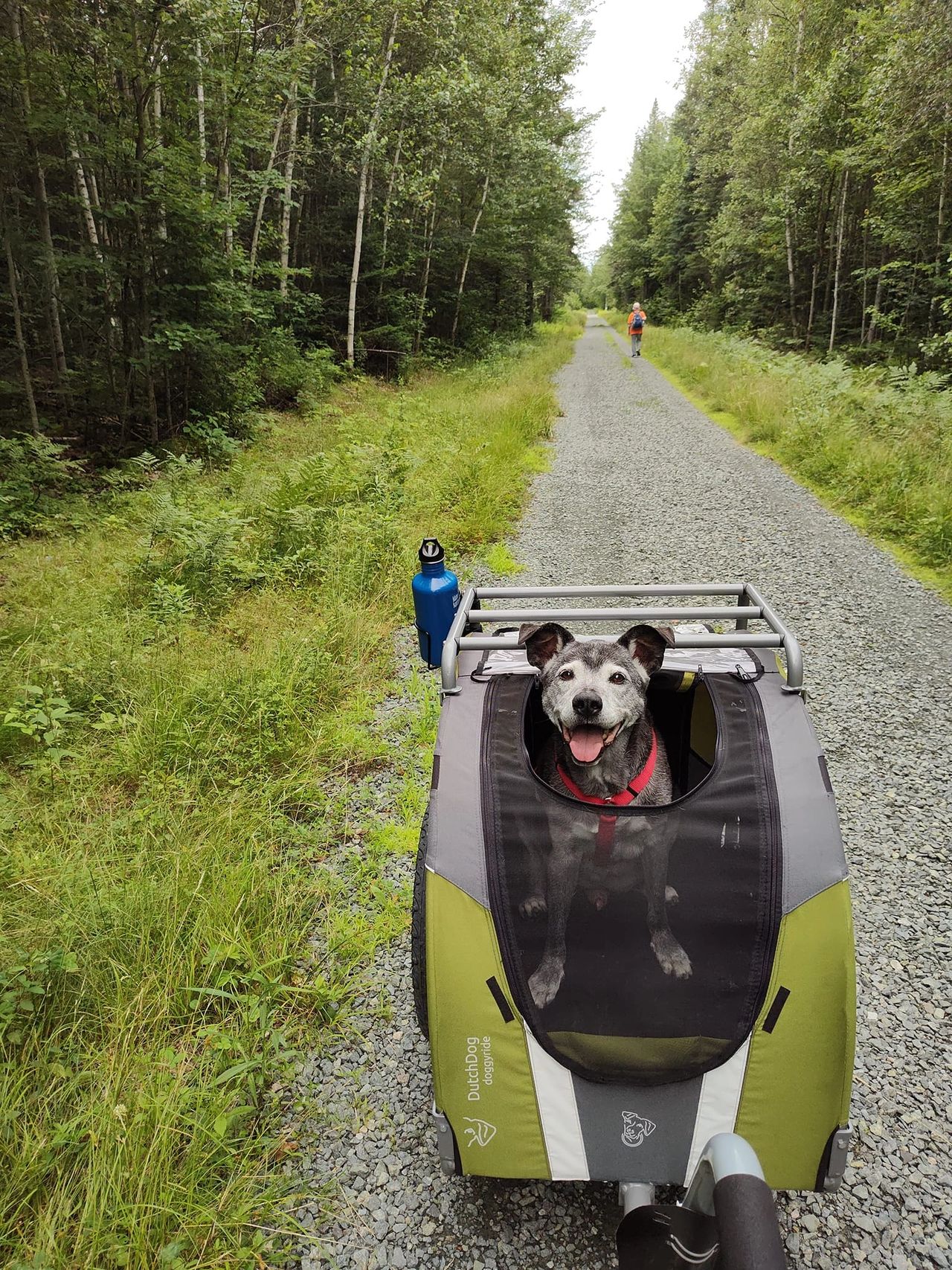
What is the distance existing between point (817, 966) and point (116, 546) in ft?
25.0

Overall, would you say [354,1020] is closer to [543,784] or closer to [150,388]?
[543,784]

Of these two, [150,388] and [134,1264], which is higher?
[150,388]

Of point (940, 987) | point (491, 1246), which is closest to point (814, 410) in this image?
point (940, 987)

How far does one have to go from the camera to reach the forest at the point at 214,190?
7656 mm

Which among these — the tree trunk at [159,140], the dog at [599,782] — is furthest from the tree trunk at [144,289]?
the dog at [599,782]

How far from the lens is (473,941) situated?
192 centimetres

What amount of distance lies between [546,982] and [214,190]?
13962 millimetres

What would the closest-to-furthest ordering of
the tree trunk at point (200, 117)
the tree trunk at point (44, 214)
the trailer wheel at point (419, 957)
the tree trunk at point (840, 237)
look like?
the trailer wheel at point (419, 957), the tree trunk at point (44, 214), the tree trunk at point (200, 117), the tree trunk at point (840, 237)

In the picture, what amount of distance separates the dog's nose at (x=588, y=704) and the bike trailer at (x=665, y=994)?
33 cm

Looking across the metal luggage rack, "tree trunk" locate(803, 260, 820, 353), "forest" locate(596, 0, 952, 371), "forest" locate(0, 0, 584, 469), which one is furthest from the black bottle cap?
"tree trunk" locate(803, 260, 820, 353)

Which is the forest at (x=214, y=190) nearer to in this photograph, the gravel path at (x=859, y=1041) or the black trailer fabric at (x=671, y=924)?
the gravel path at (x=859, y=1041)

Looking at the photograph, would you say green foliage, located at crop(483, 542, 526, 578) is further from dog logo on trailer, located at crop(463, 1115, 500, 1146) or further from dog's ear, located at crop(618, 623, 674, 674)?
dog logo on trailer, located at crop(463, 1115, 500, 1146)

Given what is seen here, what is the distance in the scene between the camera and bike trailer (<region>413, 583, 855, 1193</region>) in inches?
71.5

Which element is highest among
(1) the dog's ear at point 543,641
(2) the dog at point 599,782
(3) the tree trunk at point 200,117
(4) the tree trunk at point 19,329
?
(3) the tree trunk at point 200,117
